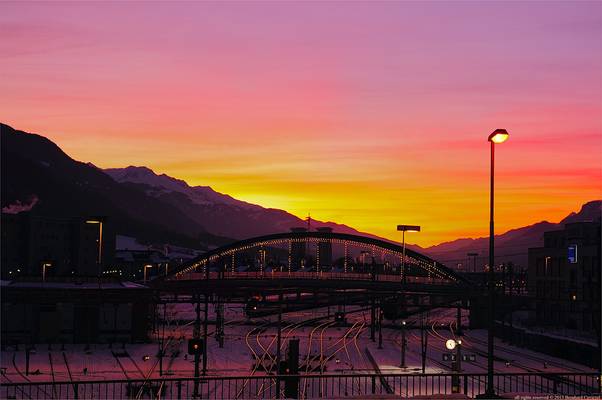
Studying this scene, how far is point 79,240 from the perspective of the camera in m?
156

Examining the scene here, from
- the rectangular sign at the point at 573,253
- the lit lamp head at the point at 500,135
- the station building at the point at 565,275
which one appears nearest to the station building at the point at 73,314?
the station building at the point at 565,275

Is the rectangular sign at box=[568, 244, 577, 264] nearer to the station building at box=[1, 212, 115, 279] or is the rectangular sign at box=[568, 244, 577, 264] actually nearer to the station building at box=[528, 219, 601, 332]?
the station building at box=[528, 219, 601, 332]

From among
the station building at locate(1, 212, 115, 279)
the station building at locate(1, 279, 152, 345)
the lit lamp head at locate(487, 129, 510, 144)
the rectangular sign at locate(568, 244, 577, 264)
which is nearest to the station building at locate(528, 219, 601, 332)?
the rectangular sign at locate(568, 244, 577, 264)

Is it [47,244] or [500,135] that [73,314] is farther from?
[47,244]

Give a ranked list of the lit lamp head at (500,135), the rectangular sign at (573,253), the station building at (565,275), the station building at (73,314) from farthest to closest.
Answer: the rectangular sign at (573,253) → the station building at (565,275) → the station building at (73,314) → the lit lamp head at (500,135)

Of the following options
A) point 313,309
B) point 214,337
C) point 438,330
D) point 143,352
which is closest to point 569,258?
point 438,330

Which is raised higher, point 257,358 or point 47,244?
point 47,244

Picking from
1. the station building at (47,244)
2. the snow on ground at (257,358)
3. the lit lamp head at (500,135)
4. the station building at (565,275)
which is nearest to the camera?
the lit lamp head at (500,135)

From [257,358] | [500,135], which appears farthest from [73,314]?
[500,135]

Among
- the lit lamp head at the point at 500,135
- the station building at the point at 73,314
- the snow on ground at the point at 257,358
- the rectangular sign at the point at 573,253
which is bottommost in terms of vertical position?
the snow on ground at the point at 257,358

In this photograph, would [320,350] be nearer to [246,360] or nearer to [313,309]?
[246,360]

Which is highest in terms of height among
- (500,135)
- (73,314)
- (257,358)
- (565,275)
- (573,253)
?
(500,135)

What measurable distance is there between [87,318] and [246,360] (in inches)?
888

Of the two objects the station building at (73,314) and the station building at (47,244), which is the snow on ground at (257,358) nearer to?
the station building at (73,314)
